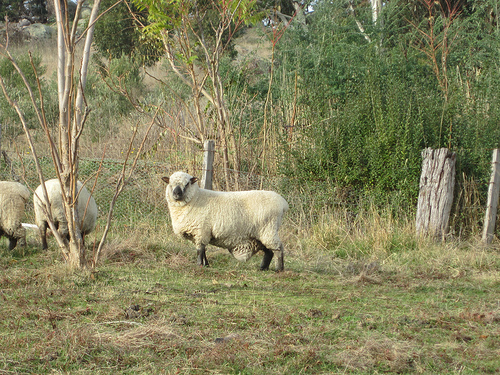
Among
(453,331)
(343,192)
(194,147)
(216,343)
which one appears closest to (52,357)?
(216,343)

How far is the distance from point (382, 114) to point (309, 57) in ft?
9.98

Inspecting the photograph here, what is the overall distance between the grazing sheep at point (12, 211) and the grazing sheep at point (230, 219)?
211 centimetres

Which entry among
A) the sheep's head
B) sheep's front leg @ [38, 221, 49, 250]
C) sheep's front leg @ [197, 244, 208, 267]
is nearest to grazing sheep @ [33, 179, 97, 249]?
sheep's front leg @ [38, 221, 49, 250]

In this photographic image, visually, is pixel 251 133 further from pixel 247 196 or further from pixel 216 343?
pixel 216 343

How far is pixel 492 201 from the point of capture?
7.95 m

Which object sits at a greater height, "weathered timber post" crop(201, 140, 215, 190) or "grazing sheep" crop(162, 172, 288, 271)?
"weathered timber post" crop(201, 140, 215, 190)

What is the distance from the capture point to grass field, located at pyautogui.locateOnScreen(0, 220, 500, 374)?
359 centimetres

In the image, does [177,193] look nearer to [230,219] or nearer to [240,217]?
[230,219]

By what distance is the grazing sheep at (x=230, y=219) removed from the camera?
21.3 feet

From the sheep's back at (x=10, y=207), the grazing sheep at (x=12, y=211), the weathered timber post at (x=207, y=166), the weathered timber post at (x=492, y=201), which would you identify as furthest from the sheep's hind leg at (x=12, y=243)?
the weathered timber post at (x=492, y=201)

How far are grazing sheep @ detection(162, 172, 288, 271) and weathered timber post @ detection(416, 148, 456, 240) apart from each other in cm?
261

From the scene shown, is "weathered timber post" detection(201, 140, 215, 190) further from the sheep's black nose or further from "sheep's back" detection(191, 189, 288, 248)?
the sheep's black nose

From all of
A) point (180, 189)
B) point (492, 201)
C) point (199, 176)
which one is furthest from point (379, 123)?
point (180, 189)

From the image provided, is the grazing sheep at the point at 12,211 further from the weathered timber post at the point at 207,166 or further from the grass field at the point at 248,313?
the weathered timber post at the point at 207,166
